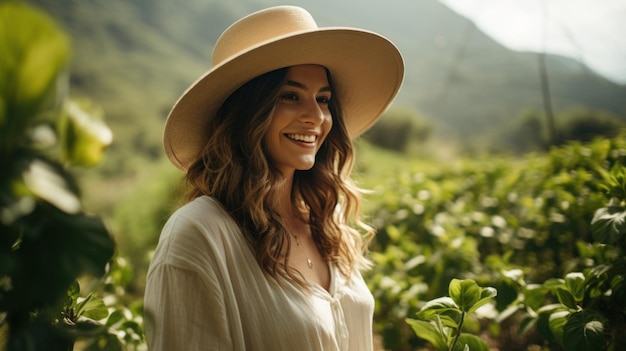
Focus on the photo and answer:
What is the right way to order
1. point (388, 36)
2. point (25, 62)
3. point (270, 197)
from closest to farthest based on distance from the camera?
1. point (25, 62)
2. point (270, 197)
3. point (388, 36)

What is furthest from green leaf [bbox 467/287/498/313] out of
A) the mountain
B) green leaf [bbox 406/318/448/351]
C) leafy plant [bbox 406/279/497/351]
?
the mountain

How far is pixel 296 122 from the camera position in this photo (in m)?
1.55

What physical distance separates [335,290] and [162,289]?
0.60 meters

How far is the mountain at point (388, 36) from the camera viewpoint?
1118cm

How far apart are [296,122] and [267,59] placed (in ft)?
0.79

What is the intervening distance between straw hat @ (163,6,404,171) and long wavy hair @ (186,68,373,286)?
0.23ft

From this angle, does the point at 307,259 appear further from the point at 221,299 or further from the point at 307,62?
the point at 307,62

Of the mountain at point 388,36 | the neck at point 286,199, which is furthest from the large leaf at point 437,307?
the mountain at point 388,36

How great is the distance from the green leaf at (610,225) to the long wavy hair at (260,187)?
81 cm

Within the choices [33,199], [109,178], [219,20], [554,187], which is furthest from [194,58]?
[33,199]

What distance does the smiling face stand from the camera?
154 cm

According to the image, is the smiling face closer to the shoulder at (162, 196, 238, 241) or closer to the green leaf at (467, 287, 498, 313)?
the shoulder at (162, 196, 238, 241)

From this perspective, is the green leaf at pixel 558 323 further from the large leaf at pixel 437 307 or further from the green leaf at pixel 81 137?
the green leaf at pixel 81 137

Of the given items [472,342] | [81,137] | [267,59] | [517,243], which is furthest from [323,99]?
[517,243]
